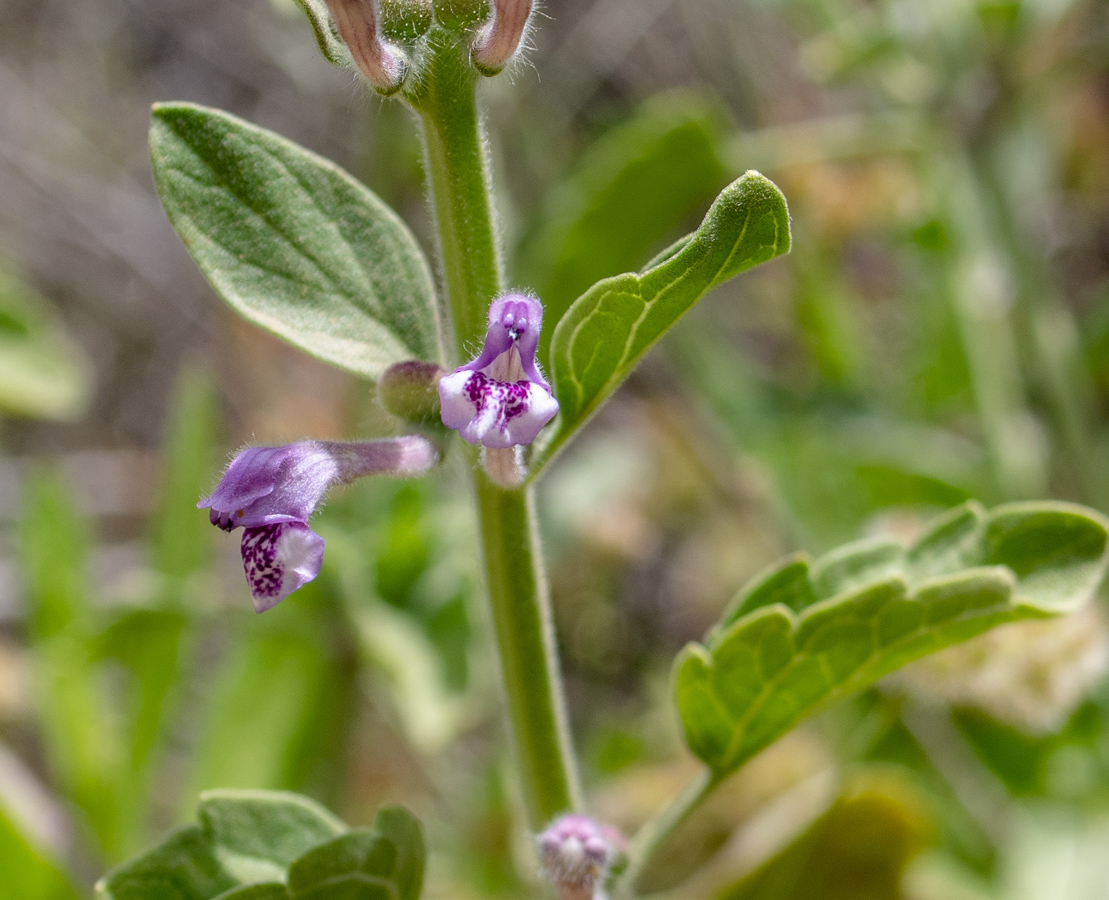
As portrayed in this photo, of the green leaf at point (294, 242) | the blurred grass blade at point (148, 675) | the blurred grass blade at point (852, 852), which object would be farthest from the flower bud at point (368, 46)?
the blurred grass blade at point (148, 675)

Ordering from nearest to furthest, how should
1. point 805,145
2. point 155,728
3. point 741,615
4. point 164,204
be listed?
point 164,204, point 741,615, point 155,728, point 805,145

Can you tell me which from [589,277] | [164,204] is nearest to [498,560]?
[164,204]

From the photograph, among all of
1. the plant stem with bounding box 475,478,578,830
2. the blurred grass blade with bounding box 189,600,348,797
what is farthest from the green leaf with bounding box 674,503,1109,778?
the blurred grass blade with bounding box 189,600,348,797

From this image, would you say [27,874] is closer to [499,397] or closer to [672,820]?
[672,820]

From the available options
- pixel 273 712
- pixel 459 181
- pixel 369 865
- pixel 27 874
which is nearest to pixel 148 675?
pixel 273 712

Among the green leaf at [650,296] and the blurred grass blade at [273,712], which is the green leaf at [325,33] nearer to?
the green leaf at [650,296]

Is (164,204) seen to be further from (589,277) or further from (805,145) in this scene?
(805,145)
